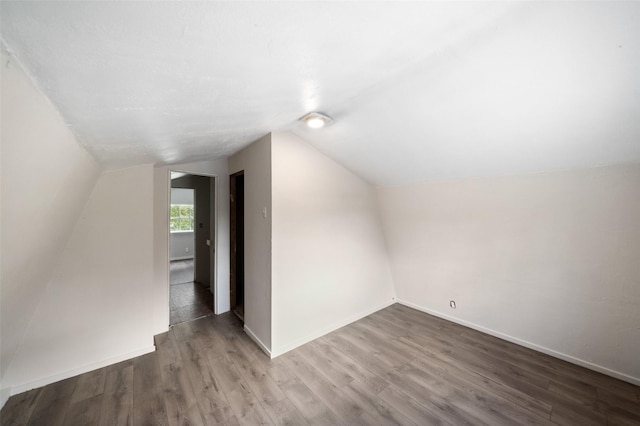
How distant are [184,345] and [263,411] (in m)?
1.42

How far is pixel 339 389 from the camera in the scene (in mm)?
1969

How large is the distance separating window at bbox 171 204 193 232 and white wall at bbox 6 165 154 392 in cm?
585

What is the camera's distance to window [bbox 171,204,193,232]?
757 centimetres

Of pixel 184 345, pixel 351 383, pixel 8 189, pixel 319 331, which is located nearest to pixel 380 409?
pixel 351 383

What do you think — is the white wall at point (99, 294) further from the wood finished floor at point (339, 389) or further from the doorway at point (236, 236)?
the doorway at point (236, 236)

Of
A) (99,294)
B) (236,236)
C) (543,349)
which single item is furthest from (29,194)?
(543,349)

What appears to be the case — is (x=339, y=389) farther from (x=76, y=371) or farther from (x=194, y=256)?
(x=194, y=256)

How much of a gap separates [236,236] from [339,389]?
8.01 feet

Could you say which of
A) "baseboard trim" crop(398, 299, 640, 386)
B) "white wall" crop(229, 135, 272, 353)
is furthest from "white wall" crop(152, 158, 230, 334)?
"baseboard trim" crop(398, 299, 640, 386)

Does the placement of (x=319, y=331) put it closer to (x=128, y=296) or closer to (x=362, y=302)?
(x=362, y=302)

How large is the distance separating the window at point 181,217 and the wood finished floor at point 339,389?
19.3 ft

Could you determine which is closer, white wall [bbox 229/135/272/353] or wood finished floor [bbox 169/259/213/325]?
white wall [bbox 229/135/272/353]

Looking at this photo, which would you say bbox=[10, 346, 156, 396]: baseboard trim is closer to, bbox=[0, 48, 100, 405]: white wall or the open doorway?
bbox=[0, 48, 100, 405]: white wall

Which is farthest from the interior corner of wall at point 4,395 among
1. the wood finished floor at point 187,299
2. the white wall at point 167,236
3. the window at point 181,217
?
the window at point 181,217
